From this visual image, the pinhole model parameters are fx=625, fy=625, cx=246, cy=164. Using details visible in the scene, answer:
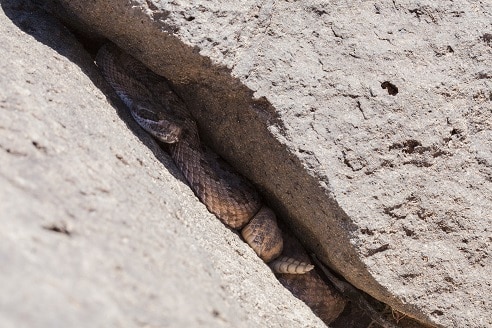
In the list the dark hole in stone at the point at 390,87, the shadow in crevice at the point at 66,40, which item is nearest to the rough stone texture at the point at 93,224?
Answer: the shadow in crevice at the point at 66,40

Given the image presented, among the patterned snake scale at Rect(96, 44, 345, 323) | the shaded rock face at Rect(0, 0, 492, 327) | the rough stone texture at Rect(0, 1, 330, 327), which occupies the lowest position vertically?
the rough stone texture at Rect(0, 1, 330, 327)

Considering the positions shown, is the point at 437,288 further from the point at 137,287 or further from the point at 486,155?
the point at 137,287

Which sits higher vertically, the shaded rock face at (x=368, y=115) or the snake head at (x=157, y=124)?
the shaded rock face at (x=368, y=115)

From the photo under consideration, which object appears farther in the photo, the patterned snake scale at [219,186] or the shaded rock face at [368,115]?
the patterned snake scale at [219,186]

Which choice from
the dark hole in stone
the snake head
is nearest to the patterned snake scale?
the snake head

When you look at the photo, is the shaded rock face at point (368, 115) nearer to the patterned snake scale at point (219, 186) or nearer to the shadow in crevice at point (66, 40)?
the shadow in crevice at point (66, 40)

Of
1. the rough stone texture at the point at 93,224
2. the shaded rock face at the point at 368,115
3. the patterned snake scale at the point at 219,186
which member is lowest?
the rough stone texture at the point at 93,224

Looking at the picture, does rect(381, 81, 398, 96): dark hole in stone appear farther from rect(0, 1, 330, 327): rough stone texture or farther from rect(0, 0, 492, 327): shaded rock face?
rect(0, 1, 330, 327): rough stone texture
